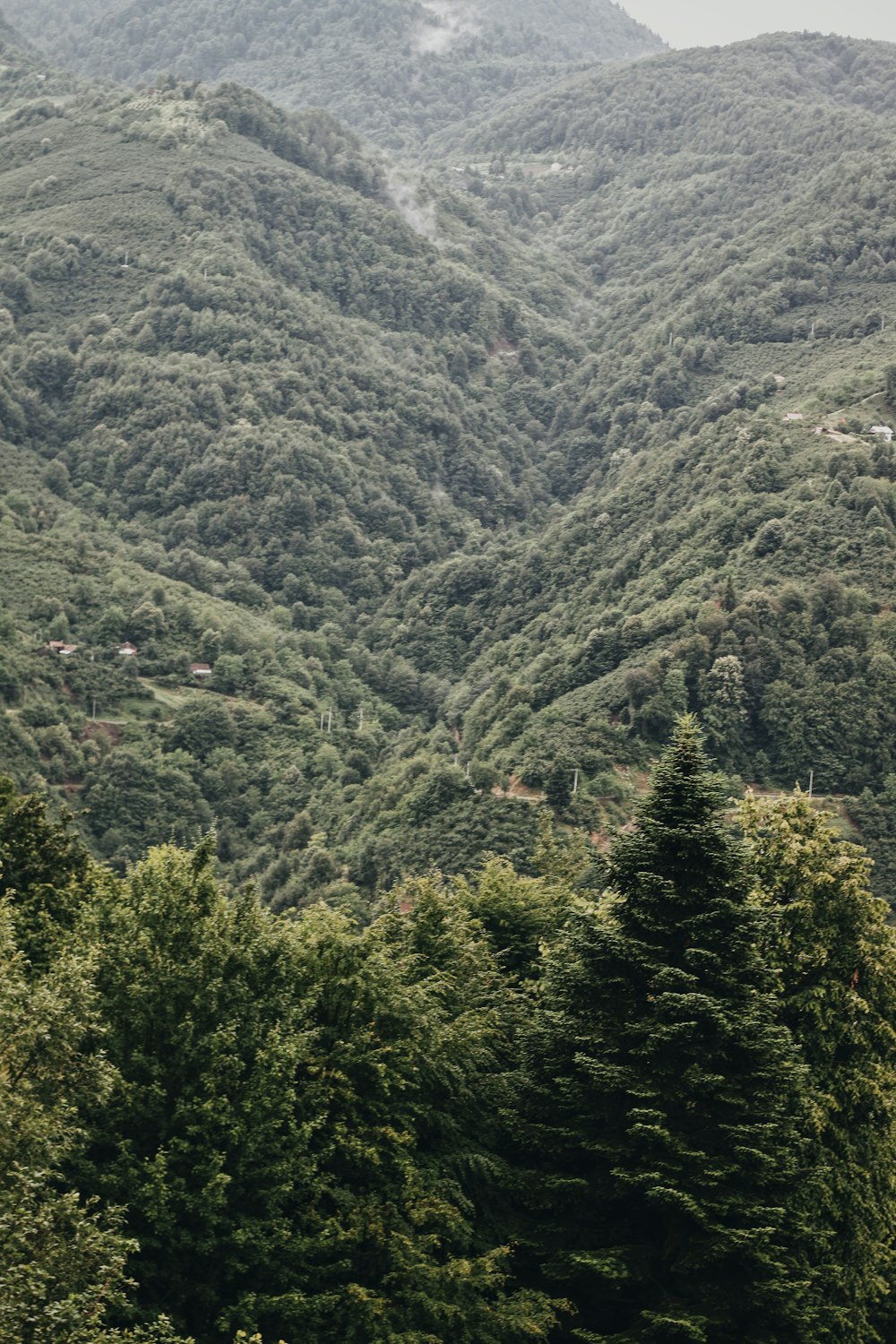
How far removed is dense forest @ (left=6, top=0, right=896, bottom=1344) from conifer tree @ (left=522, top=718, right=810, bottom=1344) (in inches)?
4.0

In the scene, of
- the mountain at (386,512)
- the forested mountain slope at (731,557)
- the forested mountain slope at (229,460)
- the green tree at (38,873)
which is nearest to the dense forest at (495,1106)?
the green tree at (38,873)

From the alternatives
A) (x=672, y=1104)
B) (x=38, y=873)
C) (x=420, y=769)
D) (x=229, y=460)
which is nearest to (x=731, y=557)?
(x=420, y=769)

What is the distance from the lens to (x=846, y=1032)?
1293 inches

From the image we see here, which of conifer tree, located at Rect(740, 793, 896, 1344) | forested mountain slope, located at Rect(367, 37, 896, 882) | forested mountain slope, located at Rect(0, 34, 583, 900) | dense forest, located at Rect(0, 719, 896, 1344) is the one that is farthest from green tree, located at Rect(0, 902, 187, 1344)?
forested mountain slope, located at Rect(367, 37, 896, 882)

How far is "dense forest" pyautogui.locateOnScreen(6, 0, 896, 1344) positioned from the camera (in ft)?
89.6

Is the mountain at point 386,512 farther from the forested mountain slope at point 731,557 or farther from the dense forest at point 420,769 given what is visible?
the dense forest at point 420,769

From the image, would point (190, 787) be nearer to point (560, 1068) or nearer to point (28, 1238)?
point (560, 1068)

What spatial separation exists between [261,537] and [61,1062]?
12035cm

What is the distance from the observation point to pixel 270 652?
122 meters

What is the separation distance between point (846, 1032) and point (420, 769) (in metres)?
59.3

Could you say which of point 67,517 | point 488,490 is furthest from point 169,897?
point 488,490

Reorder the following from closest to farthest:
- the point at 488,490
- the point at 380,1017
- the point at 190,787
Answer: the point at 380,1017
the point at 190,787
the point at 488,490

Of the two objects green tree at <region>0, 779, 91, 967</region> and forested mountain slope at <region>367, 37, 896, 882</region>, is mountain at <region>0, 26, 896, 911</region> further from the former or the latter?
green tree at <region>0, 779, 91, 967</region>

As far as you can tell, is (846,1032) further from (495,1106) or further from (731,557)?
(731,557)
